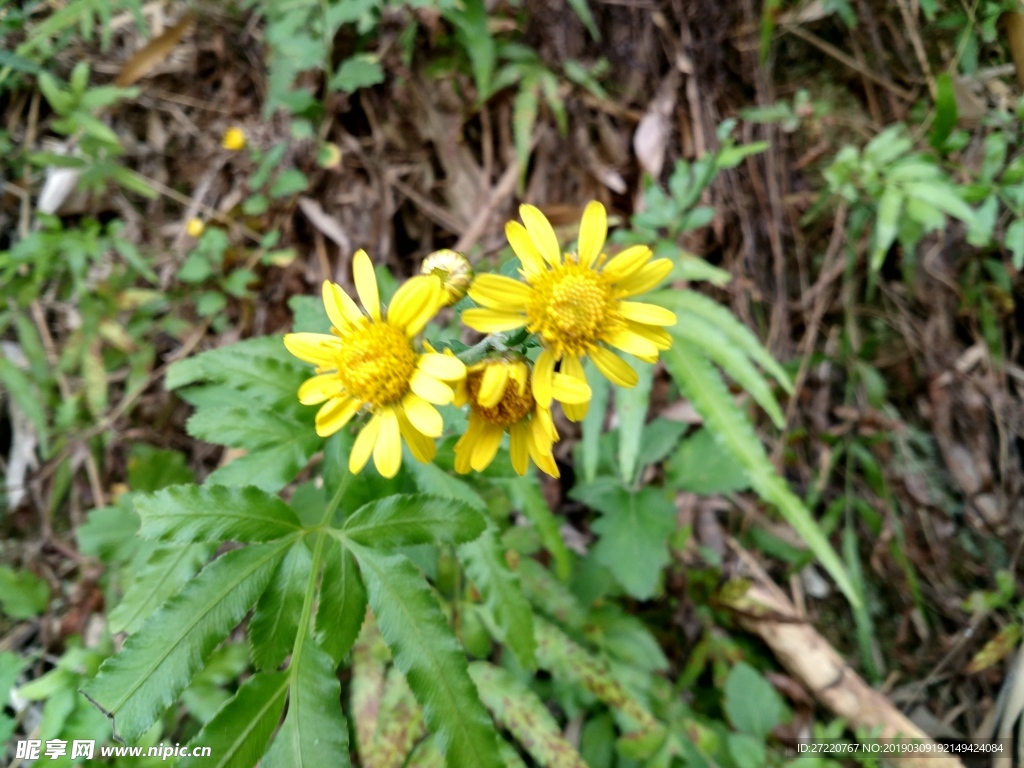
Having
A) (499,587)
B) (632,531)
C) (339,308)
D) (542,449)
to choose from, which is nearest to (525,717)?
(499,587)

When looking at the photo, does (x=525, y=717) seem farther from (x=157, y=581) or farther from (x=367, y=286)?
(x=367, y=286)

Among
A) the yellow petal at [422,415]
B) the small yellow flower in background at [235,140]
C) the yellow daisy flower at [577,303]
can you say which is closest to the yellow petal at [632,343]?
the yellow daisy flower at [577,303]

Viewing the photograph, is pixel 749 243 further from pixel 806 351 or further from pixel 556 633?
pixel 556 633

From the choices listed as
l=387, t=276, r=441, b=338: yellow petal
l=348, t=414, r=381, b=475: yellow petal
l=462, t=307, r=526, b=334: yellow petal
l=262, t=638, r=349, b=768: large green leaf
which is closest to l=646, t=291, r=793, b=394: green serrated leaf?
l=462, t=307, r=526, b=334: yellow petal

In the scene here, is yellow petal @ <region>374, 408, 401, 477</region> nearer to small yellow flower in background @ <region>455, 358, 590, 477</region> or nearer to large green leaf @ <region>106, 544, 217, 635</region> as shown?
small yellow flower in background @ <region>455, 358, 590, 477</region>

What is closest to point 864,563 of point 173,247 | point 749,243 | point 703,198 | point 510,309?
point 749,243

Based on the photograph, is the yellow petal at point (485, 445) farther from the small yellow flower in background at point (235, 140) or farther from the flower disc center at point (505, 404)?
the small yellow flower in background at point (235, 140)

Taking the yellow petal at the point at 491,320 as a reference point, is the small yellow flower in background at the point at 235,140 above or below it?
below
